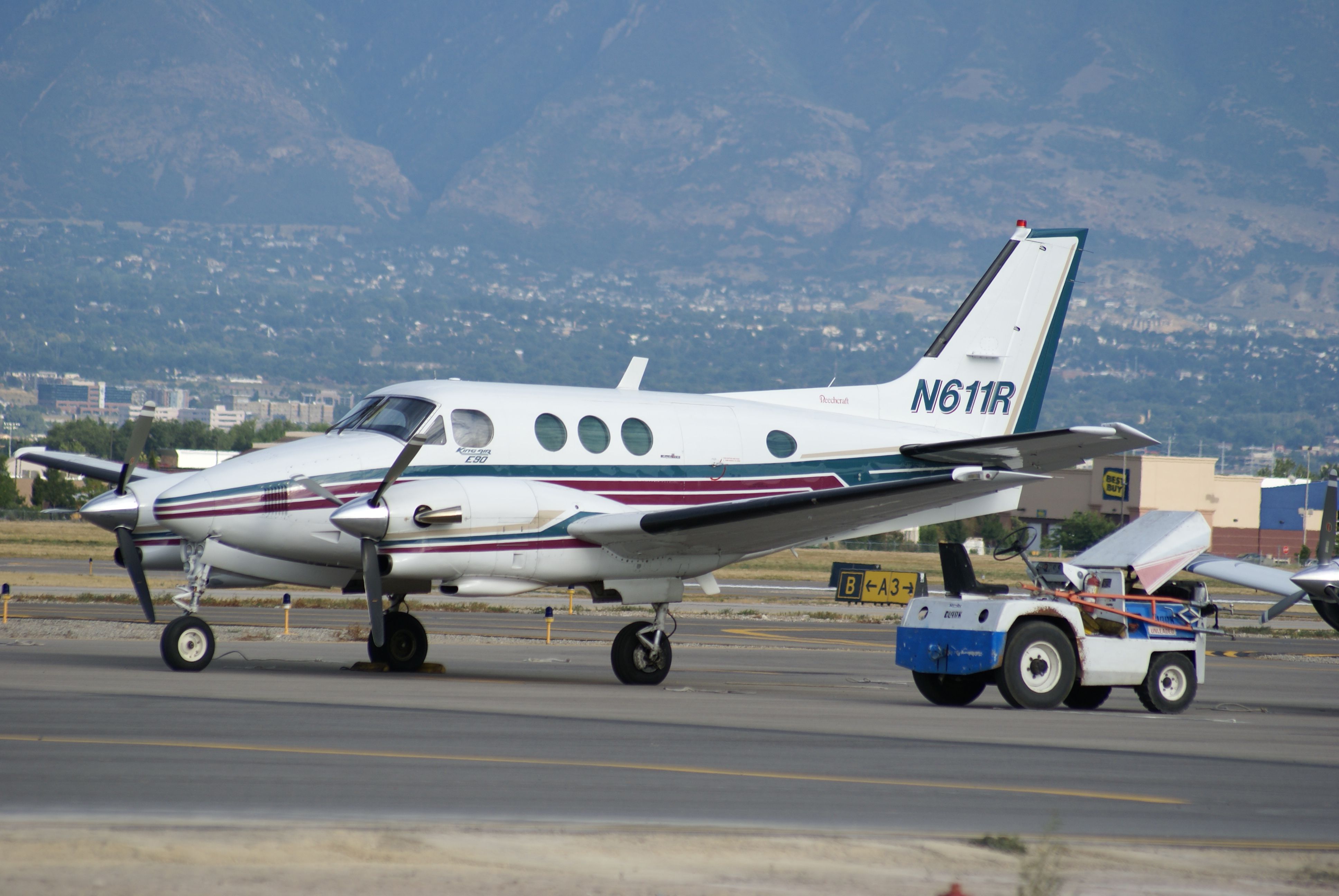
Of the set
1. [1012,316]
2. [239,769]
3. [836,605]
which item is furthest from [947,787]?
[836,605]

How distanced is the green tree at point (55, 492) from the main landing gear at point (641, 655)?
294 ft

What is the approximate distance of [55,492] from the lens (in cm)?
10012

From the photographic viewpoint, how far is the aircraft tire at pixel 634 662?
17.4m

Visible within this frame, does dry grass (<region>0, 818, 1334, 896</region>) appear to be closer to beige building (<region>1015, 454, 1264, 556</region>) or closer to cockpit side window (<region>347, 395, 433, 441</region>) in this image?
cockpit side window (<region>347, 395, 433, 441</region>)

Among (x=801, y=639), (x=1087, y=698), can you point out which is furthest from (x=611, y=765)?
(x=801, y=639)

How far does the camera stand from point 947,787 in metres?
9.52

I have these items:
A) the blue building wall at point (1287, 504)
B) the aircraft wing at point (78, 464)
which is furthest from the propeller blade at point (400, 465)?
the blue building wall at point (1287, 504)

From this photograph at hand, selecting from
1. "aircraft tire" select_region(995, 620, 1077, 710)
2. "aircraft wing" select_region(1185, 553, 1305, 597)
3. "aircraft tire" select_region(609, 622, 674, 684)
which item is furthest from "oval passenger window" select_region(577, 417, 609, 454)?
"aircraft wing" select_region(1185, 553, 1305, 597)

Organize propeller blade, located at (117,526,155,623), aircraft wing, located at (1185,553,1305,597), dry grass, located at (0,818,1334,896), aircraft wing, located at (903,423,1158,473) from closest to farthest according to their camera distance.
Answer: dry grass, located at (0,818,1334,896), propeller blade, located at (117,526,155,623), aircraft wing, located at (903,423,1158,473), aircraft wing, located at (1185,553,1305,597)

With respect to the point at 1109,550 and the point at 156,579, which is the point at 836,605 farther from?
the point at 1109,550

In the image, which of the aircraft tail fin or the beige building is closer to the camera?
the aircraft tail fin

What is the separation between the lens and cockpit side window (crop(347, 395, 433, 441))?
1680 cm

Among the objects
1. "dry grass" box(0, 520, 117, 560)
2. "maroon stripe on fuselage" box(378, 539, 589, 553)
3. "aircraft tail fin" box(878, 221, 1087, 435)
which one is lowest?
"dry grass" box(0, 520, 117, 560)

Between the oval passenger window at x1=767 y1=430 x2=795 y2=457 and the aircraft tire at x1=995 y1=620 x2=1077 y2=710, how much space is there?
5.11m
